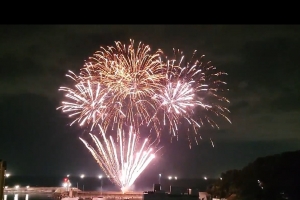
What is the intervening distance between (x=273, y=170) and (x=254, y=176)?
6.57 feet

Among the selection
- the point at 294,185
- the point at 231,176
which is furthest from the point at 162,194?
the point at 231,176
